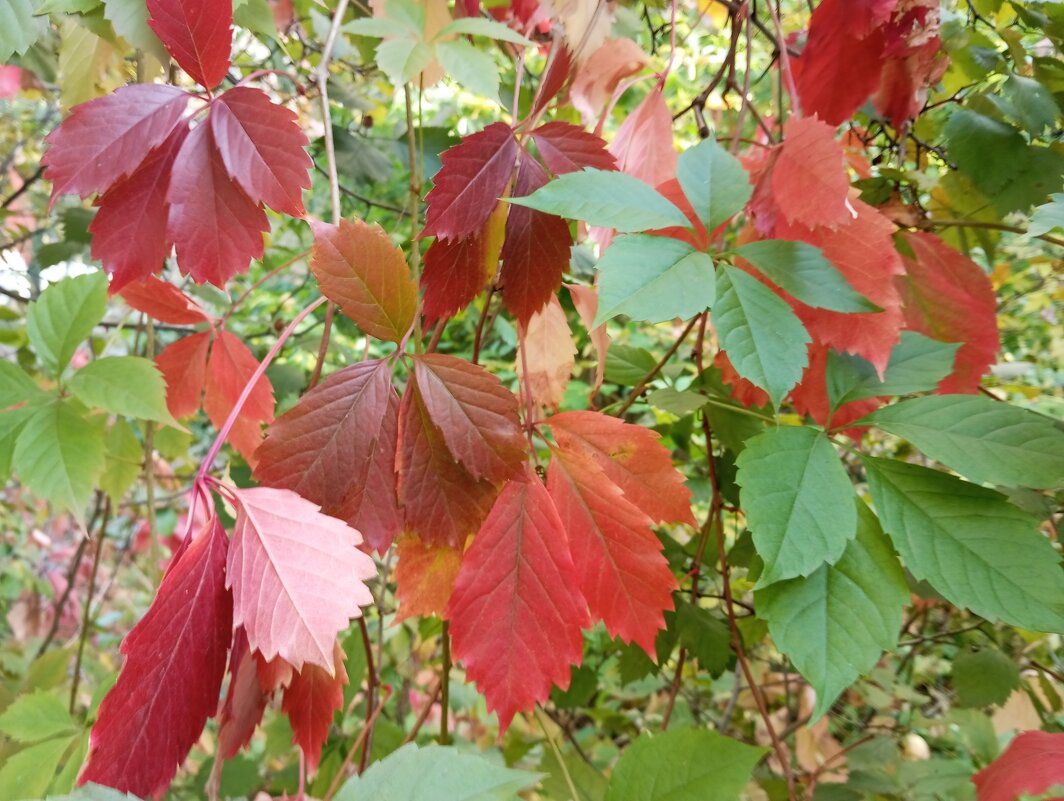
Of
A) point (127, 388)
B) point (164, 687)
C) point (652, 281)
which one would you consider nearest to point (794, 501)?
point (652, 281)

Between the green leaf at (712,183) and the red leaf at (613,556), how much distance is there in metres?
0.22

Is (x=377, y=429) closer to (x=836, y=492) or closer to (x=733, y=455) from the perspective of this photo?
(x=836, y=492)

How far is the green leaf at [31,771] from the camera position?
0.60 m

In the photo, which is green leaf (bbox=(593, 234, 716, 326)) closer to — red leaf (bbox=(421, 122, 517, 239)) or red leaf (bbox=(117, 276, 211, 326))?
red leaf (bbox=(421, 122, 517, 239))

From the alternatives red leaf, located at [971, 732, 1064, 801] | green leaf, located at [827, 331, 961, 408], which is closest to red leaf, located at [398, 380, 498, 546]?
green leaf, located at [827, 331, 961, 408]

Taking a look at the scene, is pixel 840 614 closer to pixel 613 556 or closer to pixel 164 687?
pixel 613 556

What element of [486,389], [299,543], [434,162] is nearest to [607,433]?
[486,389]

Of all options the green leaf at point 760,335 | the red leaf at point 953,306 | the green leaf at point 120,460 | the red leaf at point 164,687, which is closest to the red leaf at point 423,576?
the red leaf at point 164,687

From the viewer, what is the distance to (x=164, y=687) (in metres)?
0.36

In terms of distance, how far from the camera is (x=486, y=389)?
45cm

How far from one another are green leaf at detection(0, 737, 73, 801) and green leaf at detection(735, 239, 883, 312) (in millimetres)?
773

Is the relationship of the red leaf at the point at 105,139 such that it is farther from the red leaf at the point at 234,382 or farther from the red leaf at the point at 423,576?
the red leaf at the point at 423,576

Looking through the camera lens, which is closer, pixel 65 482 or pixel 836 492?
pixel 836 492

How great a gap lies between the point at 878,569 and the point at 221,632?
45 centimetres
